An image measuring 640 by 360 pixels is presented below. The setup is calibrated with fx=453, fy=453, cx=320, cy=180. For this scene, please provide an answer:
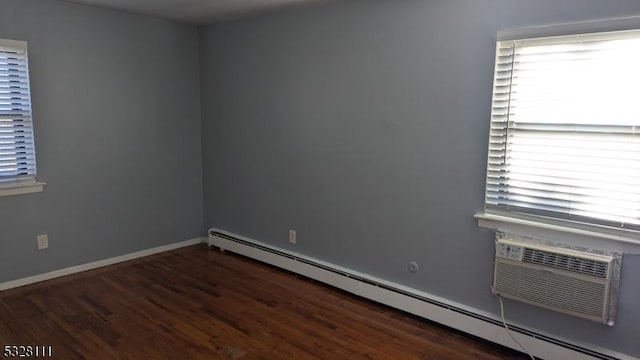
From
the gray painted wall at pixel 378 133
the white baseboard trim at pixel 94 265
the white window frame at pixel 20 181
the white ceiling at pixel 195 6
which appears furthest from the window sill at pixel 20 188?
the gray painted wall at pixel 378 133

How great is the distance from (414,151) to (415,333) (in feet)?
4.07

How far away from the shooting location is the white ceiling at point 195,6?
3.60m

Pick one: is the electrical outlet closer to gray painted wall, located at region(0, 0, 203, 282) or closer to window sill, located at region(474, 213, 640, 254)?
gray painted wall, located at region(0, 0, 203, 282)

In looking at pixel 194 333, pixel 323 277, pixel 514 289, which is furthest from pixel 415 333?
pixel 194 333

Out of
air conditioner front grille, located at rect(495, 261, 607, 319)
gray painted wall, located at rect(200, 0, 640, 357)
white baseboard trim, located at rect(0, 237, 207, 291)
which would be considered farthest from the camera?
white baseboard trim, located at rect(0, 237, 207, 291)

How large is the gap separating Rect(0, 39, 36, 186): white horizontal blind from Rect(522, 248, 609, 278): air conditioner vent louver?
3768mm

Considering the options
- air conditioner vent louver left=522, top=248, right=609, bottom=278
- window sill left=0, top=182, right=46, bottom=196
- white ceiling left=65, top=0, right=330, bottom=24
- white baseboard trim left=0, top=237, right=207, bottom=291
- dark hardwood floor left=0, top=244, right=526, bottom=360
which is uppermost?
white ceiling left=65, top=0, right=330, bottom=24

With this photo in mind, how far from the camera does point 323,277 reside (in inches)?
151

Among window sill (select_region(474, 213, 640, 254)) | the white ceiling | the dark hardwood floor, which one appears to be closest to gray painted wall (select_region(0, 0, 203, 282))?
the white ceiling

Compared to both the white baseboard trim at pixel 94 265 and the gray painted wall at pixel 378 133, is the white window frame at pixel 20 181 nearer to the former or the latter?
the white baseboard trim at pixel 94 265

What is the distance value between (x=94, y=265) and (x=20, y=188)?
3.09 ft

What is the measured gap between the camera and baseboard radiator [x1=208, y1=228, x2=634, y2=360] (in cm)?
265

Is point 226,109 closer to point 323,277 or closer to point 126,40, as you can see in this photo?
point 126,40

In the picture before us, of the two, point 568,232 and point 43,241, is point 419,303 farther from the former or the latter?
point 43,241
